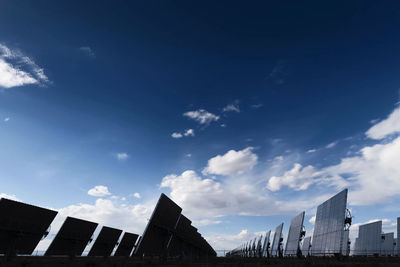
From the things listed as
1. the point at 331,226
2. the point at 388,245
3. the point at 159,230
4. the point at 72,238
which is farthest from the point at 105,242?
the point at 388,245

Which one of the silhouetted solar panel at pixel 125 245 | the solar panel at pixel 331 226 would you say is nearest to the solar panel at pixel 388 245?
the solar panel at pixel 331 226

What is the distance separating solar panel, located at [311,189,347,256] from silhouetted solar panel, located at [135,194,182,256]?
63.2ft

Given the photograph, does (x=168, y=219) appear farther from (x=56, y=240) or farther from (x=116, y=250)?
(x=116, y=250)

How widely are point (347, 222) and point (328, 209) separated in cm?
733

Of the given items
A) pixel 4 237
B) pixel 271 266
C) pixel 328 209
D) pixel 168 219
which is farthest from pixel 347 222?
pixel 4 237

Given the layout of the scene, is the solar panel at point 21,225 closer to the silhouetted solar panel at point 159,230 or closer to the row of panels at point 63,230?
the row of panels at point 63,230

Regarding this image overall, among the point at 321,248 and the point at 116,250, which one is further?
the point at 116,250

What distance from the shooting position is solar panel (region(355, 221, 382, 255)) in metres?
54.6

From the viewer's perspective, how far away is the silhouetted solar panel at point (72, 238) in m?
30.6

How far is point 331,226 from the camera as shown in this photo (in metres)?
36.2

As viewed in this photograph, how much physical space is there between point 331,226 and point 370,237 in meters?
31.0

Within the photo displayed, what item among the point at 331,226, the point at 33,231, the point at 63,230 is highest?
the point at 331,226

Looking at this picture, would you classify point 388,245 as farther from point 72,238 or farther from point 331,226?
point 72,238

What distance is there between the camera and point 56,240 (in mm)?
30547
